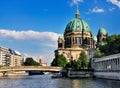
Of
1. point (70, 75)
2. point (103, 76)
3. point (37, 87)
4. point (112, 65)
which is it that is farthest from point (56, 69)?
point (37, 87)

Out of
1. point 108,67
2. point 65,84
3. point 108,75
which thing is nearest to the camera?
point 65,84

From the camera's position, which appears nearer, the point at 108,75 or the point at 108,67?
the point at 108,75

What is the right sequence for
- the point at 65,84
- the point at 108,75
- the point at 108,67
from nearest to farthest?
1. the point at 65,84
2. the point at 108,75
3. the point at 108,67

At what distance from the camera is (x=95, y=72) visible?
112812 millimetres

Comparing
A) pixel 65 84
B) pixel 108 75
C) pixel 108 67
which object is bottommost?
pixel 65 84

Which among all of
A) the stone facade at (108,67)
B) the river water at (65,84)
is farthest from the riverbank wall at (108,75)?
the river water at (65,84)

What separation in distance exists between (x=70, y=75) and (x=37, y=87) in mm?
49523

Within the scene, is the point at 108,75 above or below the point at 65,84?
above

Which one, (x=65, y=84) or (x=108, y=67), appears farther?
(x=108, y=67)

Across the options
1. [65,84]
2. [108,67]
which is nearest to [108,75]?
[108,67]

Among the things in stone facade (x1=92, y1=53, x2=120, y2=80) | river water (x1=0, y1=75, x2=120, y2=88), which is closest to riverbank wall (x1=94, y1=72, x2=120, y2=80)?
stone facade (x1=92, y1=53, x2=120, y2=80)

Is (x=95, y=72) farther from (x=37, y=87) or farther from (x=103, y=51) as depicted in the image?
(x=37, y=87)

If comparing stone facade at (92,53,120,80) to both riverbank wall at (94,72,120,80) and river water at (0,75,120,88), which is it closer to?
riverbank wall at (94,72,120,80)

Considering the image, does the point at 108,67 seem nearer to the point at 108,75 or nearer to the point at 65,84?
the point at 108,75
